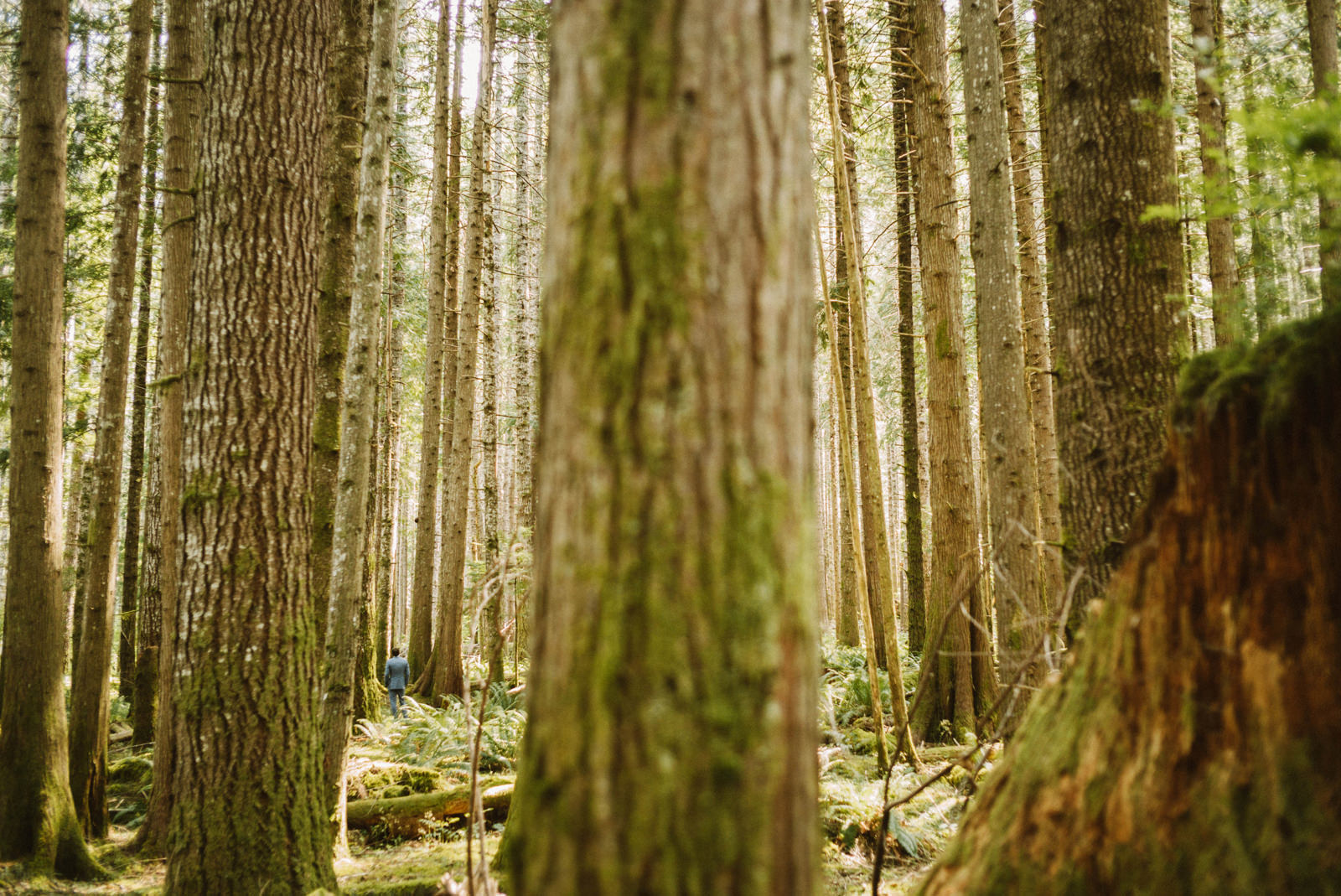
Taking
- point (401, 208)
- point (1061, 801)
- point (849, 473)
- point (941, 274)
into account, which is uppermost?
point (401, 208)

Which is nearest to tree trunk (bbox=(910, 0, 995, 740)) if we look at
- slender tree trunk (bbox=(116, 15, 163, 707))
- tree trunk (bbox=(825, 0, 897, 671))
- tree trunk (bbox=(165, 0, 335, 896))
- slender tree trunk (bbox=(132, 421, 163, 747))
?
tree trunk (bbox=(825, 0, 897, 671))

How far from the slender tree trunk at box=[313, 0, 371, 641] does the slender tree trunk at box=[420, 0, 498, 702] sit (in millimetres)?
4908

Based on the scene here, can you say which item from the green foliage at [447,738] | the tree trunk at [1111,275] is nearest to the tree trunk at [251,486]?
the green foliage at [447,738]

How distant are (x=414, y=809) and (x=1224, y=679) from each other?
271 inches

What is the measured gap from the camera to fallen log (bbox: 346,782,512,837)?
22.5 ft

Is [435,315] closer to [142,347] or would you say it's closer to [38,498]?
[142,347]

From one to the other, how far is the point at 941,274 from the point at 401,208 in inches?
564

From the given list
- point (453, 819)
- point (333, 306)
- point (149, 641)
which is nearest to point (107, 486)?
point (149, 641)

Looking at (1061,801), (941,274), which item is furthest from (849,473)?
(1061,801)

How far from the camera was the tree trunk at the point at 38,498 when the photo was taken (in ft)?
18.7

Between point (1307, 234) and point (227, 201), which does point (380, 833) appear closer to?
point (227, 201)

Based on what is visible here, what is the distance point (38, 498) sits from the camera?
6066 mm

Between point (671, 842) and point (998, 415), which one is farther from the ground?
point (998, 415)

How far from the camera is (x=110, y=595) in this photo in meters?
7.30
